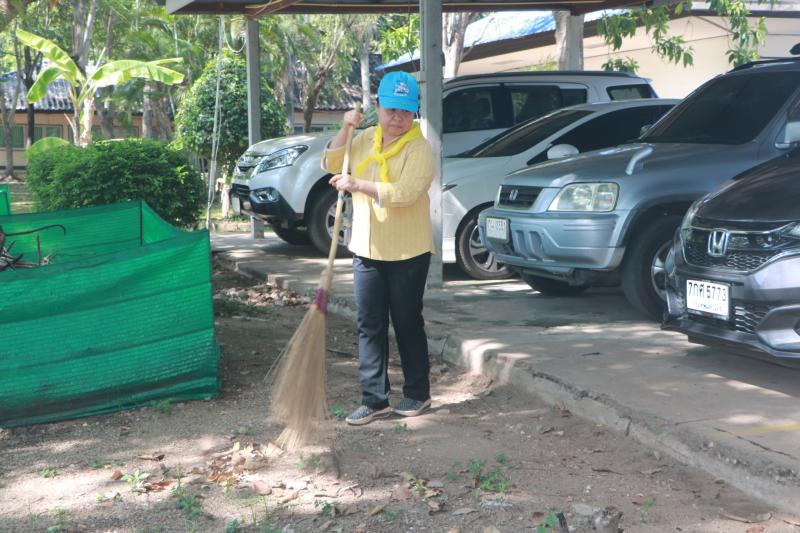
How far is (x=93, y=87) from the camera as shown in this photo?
1764cm

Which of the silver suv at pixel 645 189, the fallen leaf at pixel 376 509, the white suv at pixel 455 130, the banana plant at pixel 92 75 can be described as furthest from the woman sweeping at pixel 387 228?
the banana plant at pixel 92 75


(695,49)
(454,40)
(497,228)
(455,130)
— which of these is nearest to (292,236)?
(455,130)

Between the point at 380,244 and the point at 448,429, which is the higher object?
the point at 380,244

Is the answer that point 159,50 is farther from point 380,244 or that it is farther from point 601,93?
point 380,244

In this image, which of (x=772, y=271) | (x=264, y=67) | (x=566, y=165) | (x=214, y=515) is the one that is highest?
(x=264, y=67)

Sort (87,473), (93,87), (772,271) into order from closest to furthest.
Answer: (87,473), (772,271), (93,87)

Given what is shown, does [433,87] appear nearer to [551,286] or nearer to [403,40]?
[551,286]

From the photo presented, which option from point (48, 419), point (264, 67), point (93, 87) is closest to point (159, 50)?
point (264, 67)

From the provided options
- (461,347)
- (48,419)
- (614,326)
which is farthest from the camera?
(614,326)

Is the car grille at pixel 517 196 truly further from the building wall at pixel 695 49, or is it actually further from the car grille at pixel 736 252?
the building wall at pixel 695 49

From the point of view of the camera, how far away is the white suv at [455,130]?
10883 millimetres

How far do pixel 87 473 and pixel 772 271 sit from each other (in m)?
3.52

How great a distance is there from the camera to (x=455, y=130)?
11102mm

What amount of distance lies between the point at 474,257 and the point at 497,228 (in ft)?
5.98
